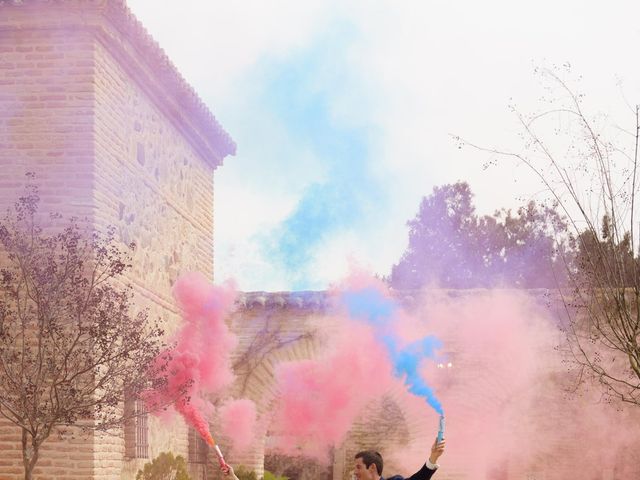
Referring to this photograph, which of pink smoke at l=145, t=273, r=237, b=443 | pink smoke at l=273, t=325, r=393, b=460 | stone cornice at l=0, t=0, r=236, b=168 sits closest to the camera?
stone cornice at l=0, t=0, r=236, b=168

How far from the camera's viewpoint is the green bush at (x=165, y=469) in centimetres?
1344

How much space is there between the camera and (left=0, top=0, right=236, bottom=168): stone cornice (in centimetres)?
1164

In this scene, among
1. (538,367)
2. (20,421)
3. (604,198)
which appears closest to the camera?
(20,421)

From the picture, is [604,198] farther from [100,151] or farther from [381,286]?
[381,286]

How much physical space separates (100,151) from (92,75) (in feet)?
2.61

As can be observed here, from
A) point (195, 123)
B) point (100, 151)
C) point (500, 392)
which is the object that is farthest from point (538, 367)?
point (100, 151)

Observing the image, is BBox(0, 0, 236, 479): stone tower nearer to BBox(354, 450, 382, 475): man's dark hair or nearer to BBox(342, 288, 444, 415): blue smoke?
BBox(342, 288, 444, 415): blue smoke

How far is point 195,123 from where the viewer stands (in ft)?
52.0

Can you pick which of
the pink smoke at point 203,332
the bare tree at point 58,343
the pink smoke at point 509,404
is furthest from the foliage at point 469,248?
the bare tree at point 58,343

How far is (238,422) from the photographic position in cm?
1677

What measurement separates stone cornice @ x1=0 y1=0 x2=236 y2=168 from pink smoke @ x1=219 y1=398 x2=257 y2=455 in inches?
144

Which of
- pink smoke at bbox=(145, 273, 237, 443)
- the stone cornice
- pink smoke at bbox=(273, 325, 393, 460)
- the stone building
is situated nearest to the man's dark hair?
the stone building

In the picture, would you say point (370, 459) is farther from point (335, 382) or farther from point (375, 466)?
Result: point (335, 382)

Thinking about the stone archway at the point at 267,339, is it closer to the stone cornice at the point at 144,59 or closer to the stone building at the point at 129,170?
the stone building at the point at 129,170
